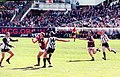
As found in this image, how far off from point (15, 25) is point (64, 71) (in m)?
43.9

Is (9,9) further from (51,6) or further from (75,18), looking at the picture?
(75,18)

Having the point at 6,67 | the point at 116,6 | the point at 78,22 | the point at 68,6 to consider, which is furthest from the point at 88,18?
the point at 6,67

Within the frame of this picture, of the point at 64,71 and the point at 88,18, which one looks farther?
the point at 88,18

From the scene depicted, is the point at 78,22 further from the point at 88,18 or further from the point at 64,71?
the point at 64,71

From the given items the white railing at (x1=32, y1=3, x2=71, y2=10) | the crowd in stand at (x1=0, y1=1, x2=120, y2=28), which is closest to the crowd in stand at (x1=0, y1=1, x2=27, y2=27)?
the crowd in stand at (x1=0, y1=1, x2=120, y2=28)

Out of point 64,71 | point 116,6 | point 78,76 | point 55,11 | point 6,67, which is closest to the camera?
point 78,76

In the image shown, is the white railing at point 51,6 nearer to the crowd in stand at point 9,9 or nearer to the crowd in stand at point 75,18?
the crowd in stand at point 75,18

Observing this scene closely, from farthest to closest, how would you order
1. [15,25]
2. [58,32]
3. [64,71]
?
[15,25] → [58,32] → [64,71]

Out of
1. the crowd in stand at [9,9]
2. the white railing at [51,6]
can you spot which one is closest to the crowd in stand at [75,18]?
the crowd in stand at [9,9]

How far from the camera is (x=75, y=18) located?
6656cm

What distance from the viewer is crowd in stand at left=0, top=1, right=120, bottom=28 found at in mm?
61500

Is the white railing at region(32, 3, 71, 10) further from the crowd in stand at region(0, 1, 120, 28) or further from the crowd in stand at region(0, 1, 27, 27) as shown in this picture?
the crowd in stand at region(0, 1, 27, 27)

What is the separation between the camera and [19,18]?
2795 inches

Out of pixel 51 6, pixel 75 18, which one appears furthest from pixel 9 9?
pixel 75 18
